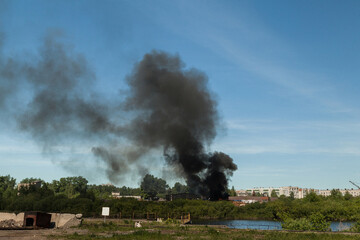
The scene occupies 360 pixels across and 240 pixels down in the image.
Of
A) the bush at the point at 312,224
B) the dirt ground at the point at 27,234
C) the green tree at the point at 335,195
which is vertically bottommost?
the dirt ground at the point at 27,234

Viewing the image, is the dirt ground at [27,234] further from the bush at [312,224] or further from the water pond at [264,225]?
the bush at [312,224]

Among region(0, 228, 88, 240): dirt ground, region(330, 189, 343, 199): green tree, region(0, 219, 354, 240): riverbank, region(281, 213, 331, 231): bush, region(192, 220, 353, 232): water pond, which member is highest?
region(330, 189, 343, 199): green tree

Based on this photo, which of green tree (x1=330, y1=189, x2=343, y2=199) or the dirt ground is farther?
green tree (x1=330, y1=189, x2=343, y2=199)

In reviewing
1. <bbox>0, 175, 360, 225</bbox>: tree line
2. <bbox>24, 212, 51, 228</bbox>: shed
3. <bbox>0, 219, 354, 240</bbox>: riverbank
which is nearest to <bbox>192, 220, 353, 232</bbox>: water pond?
<bbox>0, 175, 360, 225</bbox>: tree line

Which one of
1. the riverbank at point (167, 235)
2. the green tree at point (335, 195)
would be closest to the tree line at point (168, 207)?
the green tree at point (335, 195)

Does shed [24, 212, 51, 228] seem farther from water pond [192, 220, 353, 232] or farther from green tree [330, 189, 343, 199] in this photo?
green tree [330, 189, 343, 199]

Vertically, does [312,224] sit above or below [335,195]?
below

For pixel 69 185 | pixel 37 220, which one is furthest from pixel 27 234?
pixel 69 185

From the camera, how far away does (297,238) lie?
979 inches

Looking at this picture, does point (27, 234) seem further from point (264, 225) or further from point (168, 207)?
point (168, 207)

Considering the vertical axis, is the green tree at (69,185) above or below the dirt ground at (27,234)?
above

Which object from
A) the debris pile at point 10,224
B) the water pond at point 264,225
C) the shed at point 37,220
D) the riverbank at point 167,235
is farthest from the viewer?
the water pond at point 264,225

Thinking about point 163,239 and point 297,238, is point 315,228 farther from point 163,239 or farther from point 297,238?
point 163,239

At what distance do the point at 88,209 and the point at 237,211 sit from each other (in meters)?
44.8
